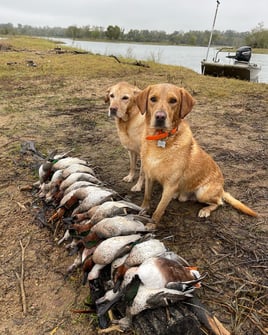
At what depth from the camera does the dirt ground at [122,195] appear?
2.67 meters

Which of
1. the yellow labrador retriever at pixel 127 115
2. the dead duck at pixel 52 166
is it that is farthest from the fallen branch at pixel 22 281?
the yellow labrador retriever at pixel 127 115

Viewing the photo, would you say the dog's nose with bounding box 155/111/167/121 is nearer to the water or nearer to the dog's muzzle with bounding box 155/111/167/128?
the dog's muzzle with bounding box 155/111/167/128

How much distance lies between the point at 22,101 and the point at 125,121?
5443 mm

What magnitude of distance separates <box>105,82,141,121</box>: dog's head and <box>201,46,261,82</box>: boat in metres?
11.9

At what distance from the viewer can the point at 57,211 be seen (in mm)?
3510

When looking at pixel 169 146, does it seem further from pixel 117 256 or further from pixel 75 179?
pixel 117 256

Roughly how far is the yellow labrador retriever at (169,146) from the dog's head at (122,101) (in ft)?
2.39

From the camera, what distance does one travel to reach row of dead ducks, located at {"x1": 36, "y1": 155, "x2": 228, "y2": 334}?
7.21 ft

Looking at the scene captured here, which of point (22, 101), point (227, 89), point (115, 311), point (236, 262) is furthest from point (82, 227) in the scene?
point (227, 89)

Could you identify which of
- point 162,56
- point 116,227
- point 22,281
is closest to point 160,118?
point 116,227

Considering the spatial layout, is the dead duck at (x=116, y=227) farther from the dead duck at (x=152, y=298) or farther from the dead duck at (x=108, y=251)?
the dead duck at (x=152, y=298)

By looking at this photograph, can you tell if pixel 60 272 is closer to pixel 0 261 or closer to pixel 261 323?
pixel 0 261

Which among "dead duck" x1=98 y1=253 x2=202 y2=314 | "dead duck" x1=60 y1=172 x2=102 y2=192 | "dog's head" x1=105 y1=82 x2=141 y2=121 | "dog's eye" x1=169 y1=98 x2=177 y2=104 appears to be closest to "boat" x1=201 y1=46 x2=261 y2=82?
"dog's head" x1=105 y1=82 x2=141 y2=121

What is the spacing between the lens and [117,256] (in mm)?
2535
